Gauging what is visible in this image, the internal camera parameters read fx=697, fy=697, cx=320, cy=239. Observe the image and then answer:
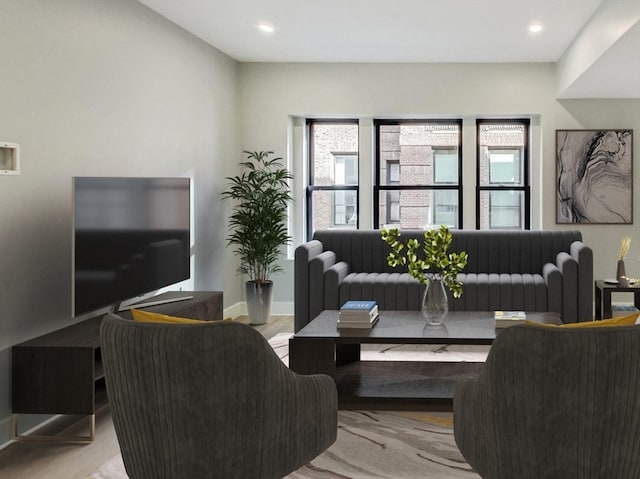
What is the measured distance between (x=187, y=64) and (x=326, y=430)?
13.6 feet

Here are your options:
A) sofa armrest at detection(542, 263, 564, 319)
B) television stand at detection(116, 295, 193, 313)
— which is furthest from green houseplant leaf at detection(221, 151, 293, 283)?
sofa armrest at detection(542, 263, 564, 319)

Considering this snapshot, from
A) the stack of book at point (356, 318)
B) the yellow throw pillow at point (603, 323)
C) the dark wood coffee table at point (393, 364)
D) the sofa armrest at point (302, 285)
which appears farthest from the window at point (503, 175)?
the yellow throw pillow at point (603, 323)

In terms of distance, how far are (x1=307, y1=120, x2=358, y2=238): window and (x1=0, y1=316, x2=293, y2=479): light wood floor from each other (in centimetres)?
416

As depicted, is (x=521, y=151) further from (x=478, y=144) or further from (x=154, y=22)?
(x=154, y=22)

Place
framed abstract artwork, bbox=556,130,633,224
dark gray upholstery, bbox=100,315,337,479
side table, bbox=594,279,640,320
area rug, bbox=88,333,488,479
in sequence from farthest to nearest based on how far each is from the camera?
framed abstract artwork, bbox=556,130,633,224, side table, bbox=594,279,640,320, area rug, bbox=88,333,488,479, dark gray upholstery, bbox=100,315,337,479

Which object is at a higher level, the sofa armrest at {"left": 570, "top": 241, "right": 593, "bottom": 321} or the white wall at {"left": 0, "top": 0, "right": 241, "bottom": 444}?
the white wall at {"left": 0, "top": 0, "right": 241, "bottom": 444}

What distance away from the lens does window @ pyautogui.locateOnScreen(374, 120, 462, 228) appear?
735cm

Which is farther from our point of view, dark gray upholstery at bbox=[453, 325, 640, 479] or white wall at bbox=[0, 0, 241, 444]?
white wall at bbox=[0, 0, 241, 444]

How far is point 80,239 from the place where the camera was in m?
3.55

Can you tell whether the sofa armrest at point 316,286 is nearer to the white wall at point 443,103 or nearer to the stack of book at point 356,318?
the stack of book at point 356,318

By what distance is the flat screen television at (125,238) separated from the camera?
11.7 ft

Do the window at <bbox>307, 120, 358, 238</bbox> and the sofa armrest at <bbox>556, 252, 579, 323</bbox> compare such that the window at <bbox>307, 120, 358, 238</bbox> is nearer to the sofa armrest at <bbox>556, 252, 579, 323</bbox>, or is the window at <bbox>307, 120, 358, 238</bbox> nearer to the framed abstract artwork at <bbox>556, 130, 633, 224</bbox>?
the framed abstract artwork at <bbox>556, 130, 633, 224</bbox>

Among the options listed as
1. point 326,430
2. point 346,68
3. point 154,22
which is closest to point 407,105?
point 346,68

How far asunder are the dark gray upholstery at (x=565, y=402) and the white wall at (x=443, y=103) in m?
5.22
